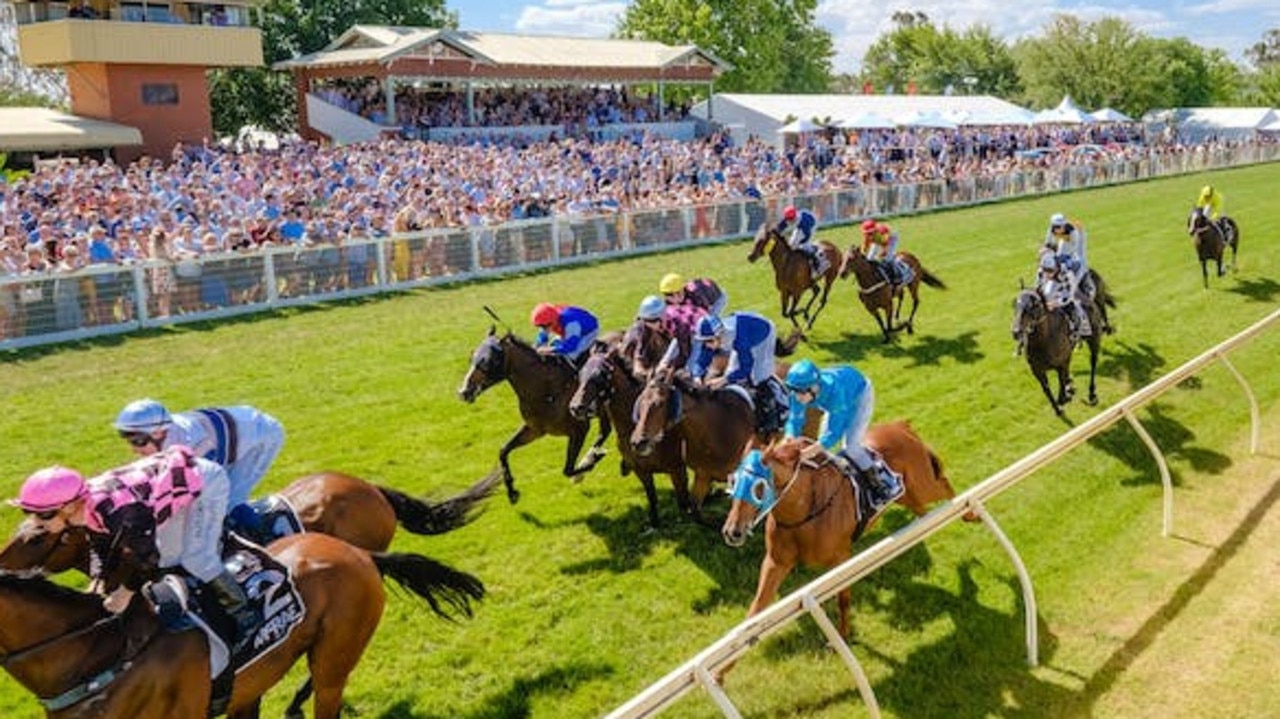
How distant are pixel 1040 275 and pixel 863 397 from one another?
5.47 meters

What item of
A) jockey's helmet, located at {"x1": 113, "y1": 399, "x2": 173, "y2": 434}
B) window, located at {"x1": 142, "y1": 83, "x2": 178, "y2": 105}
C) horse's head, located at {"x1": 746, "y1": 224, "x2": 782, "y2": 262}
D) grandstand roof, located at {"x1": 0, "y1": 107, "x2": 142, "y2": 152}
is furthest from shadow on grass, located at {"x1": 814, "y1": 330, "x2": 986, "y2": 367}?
window, located at {"x1": 142, "y1": 83, "x2": 178, "y2": 105}

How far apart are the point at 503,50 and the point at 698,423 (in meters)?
34.2

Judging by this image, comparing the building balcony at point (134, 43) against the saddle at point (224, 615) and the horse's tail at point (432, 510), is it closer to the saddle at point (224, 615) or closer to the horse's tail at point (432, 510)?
the horse's tail at point (432, 510)

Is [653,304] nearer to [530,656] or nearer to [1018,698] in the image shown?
[530,656]

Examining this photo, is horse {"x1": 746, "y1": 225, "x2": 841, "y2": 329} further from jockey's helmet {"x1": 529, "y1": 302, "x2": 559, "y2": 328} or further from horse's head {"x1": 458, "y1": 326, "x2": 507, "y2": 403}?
horse's head {"x1": 458, "y1": 326, "x2": 507, "y2": 403}

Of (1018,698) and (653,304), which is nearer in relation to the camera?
(1018,698)

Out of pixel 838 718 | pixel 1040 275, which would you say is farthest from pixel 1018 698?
pixel 1040 275

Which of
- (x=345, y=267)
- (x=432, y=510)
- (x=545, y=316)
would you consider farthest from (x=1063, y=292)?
(x=345, y=267)

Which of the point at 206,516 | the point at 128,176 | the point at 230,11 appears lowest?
the point at 206,516

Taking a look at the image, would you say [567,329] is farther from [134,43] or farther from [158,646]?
[134,43]

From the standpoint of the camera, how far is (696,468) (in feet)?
25.7

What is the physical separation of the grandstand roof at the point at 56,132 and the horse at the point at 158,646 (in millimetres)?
27891

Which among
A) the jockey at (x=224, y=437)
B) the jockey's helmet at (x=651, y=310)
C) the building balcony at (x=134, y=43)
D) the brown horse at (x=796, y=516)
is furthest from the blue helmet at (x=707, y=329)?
the building balcony at (x=134, y=43)

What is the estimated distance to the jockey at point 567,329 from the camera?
9.04 m
